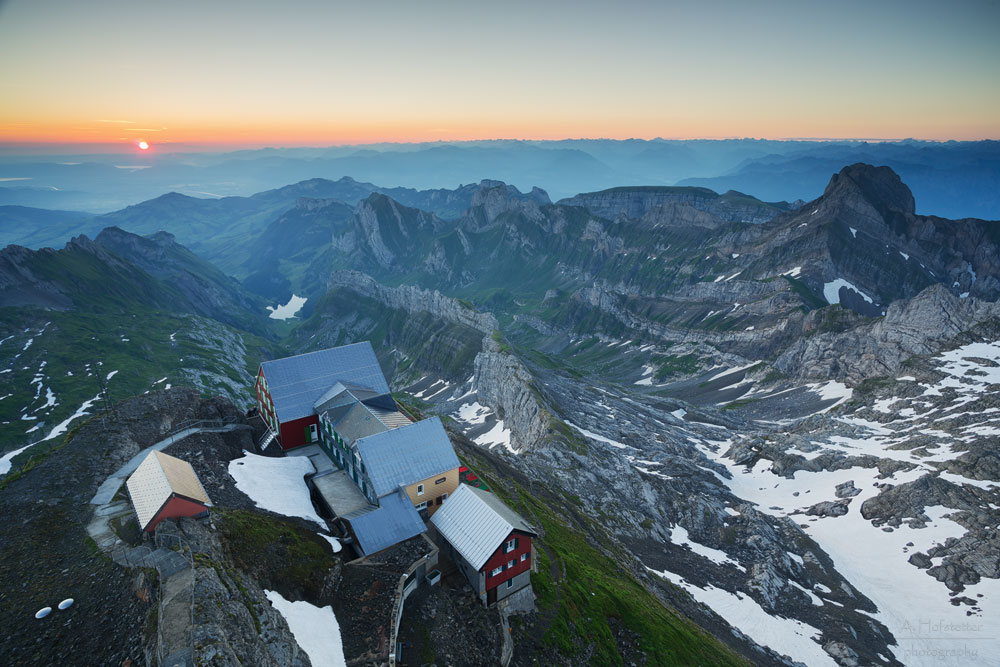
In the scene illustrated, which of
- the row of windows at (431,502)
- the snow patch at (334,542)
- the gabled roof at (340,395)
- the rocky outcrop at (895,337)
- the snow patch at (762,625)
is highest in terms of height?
the gabled roof at (340,395)

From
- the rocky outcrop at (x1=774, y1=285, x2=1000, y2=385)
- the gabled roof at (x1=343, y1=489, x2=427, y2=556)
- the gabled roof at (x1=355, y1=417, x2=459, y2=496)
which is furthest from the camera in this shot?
the rocky outcrop at (x1=774, y1=285, x2=1000, y2=385)

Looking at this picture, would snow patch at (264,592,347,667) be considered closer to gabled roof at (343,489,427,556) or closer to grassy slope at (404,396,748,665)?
gabled roof at (343,489,427,556)

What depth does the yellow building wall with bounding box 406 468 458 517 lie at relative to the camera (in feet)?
143

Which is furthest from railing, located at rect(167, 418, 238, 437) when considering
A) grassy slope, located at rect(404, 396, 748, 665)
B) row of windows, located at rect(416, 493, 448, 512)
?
grassy slope, located at rect(404, 396, 748, 665)

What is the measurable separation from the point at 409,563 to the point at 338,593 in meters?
5.73

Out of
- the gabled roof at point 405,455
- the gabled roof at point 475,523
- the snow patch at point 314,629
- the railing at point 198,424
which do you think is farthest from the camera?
the railing at point 198,424

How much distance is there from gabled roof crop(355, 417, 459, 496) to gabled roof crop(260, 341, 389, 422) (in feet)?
40.0

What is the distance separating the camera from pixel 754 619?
238 ft

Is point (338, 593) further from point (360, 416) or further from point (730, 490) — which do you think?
point (730, 490)

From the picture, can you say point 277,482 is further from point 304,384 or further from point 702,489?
point 702,489

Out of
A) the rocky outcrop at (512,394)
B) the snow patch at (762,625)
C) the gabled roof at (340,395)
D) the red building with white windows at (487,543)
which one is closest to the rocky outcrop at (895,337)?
the rocky outcrop at (512,394)

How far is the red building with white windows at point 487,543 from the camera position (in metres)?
37.1

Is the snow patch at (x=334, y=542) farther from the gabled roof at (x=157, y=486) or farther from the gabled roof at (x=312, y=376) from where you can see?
the gabled roof at (x=312, y=376)

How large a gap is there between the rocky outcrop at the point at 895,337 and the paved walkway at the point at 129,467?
187793 millimetres
